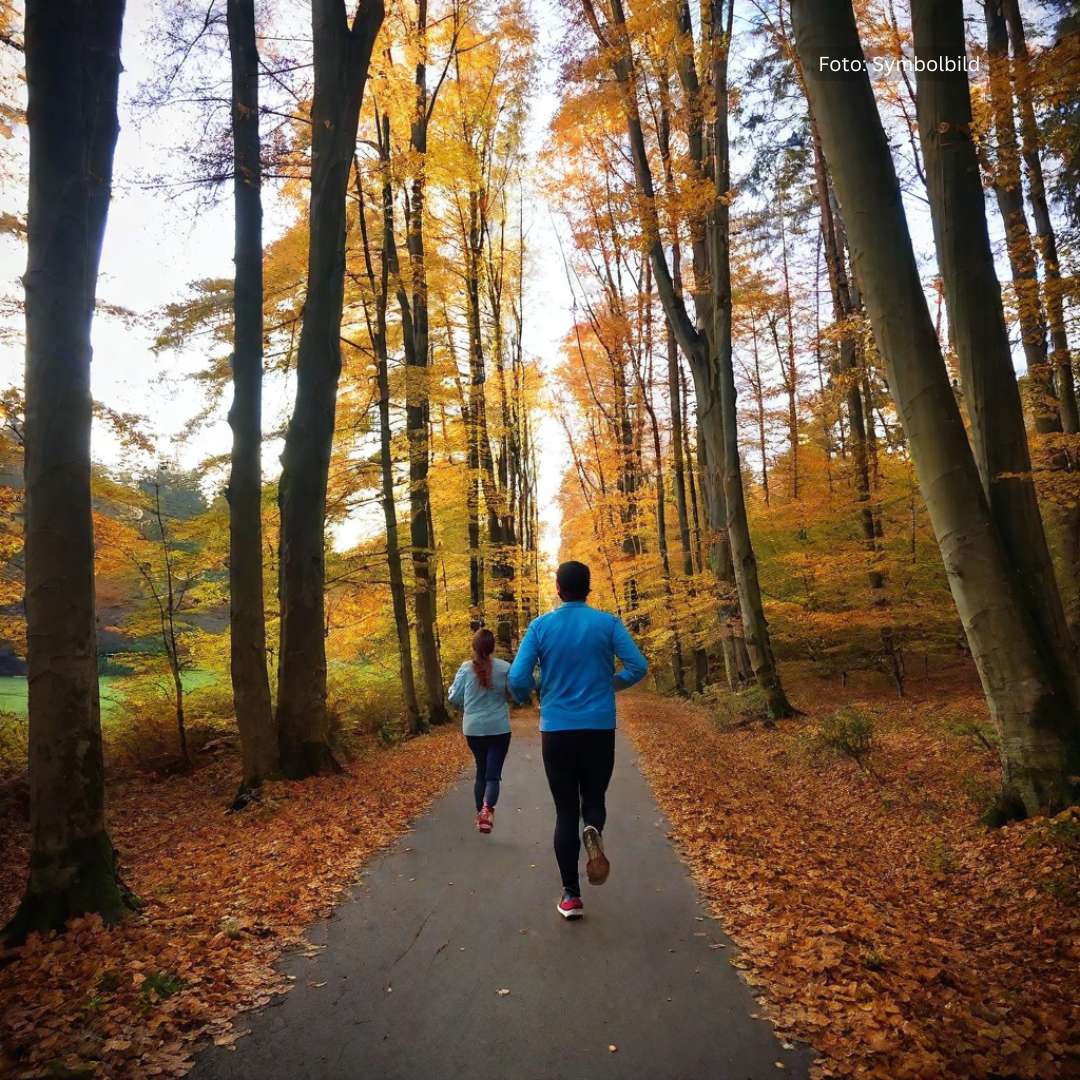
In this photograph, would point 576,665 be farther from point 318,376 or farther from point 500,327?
point 500,327

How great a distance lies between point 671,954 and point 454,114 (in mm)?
19111

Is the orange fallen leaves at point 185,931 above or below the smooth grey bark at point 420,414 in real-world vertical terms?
below

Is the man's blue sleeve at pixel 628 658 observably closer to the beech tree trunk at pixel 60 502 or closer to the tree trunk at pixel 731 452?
the beech tree trunk at pixel 60 502

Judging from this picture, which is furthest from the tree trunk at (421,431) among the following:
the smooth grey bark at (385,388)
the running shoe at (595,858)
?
the running shoe at (595,858)

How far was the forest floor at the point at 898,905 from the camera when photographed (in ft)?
8.84

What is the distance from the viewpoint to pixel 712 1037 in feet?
9.28

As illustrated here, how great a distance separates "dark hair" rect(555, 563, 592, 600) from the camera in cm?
446

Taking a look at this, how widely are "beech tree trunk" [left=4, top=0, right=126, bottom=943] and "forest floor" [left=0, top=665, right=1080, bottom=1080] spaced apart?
43 cm

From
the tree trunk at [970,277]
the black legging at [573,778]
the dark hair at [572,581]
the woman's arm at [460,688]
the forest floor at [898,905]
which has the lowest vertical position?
the forest floor at [898,905]

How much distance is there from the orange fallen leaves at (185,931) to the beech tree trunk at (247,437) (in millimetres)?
894

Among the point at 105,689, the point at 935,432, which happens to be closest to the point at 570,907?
the point at 935,432

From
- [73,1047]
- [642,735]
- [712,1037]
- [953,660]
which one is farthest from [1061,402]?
[73,1047]

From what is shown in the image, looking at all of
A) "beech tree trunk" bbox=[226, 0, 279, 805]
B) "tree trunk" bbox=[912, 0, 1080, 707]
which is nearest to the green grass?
"beech tree trunk" bbox=[226, 0, 279, 805]

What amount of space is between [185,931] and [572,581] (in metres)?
3.19
